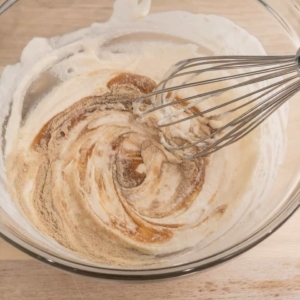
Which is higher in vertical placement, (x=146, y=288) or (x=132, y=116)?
(x=132, y=116)

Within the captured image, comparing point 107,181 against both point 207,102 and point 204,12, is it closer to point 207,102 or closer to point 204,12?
point 207,102

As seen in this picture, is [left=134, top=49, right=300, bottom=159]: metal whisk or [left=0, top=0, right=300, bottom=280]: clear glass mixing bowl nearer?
[left=0, top=0, right=300, bottom=280]: clear glass mixing bowl

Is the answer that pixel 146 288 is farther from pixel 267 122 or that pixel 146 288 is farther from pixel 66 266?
pixel 267 122

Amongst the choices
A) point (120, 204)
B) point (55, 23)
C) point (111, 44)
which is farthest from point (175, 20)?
point (120, 204)

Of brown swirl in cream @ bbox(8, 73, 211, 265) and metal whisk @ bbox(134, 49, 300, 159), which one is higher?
metal whisk @ bbox(134, 49, 300, 159)

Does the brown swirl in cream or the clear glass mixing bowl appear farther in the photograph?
the brown swirl in cream

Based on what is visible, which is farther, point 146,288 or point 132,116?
point 132,116

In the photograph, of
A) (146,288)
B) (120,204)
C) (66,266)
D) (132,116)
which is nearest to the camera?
(66,266)

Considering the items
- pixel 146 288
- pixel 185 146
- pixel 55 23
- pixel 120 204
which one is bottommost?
pixel 146 288
